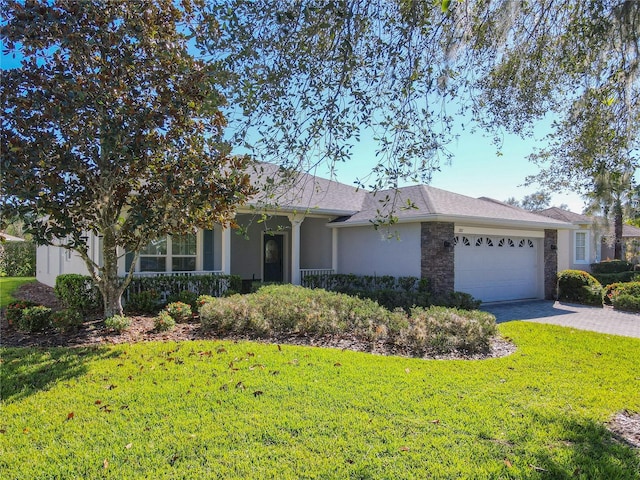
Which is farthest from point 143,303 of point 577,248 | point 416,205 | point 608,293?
point 577,248

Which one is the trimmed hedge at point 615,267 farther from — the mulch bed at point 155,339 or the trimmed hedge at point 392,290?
the mulch bed at point 155,339

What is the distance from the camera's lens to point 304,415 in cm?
425

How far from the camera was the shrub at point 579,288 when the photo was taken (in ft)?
46.6

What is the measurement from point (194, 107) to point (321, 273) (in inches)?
373

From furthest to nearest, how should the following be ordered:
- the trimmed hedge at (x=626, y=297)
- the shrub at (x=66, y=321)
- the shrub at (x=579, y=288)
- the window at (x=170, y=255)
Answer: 1. the shrub at (x=579, y=288)
2. the trimmed hedge at (x=626, y=297)
3. the window at (x=170, y=255)
4. the shrub at (x=66, y=321)

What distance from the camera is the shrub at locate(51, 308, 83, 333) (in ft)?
25.6

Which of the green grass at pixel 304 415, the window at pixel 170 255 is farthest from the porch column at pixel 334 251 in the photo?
the green grass at pixel 304 415

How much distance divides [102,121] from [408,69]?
186 inches

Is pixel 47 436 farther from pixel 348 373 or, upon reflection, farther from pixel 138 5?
pixel 138 5

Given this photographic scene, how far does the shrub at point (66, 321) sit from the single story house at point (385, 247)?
3.41m

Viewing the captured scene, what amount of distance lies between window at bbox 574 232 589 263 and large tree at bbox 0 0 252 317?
21656 mm

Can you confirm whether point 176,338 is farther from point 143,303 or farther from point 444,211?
point 444,211

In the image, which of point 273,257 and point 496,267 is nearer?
point 496,267

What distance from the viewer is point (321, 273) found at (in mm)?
15344
